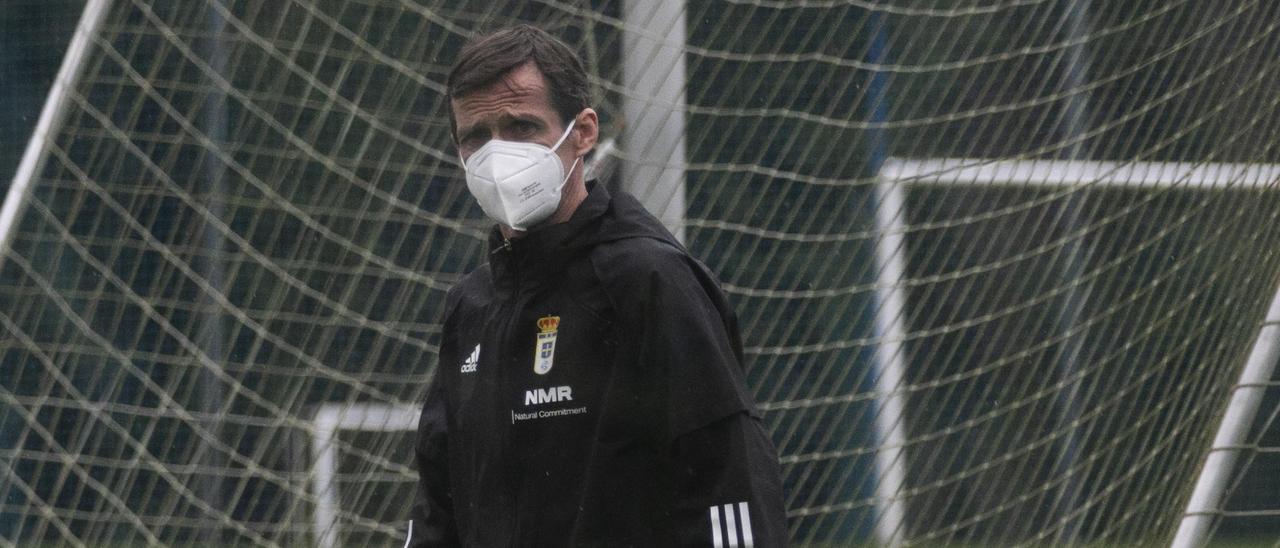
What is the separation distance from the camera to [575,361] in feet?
6.85

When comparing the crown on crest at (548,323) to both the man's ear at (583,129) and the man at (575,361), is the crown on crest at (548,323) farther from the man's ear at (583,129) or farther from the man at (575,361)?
the man's ear at (583,129)

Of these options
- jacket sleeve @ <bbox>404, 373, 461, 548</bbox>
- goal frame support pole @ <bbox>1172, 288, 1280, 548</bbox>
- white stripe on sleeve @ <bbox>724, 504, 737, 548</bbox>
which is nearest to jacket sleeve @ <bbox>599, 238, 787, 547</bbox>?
white stripe on sleeve @ <bbox>724, 504, 737, 548</bbox>

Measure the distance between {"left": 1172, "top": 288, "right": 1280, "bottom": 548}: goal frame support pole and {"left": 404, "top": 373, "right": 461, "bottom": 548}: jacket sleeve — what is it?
202cm

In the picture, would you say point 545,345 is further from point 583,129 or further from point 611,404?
point 583,129

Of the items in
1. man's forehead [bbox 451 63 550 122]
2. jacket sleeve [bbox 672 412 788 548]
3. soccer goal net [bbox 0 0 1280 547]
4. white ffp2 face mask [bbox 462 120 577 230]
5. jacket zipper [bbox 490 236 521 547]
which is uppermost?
soccer goal net [bbox 0 0 1280 547]

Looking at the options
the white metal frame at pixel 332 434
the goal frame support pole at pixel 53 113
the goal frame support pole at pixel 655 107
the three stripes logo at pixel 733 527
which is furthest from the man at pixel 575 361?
the white metal frame at pixel 332 434

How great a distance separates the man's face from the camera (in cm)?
223

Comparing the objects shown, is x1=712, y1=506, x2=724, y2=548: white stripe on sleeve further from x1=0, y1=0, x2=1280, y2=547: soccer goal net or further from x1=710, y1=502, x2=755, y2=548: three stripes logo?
x1=0, y1=0, x2=1280, y2=547: soccer goal net

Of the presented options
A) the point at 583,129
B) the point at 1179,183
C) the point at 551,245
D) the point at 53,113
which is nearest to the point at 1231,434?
the point at 1179,183

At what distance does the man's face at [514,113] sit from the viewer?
7.31ft

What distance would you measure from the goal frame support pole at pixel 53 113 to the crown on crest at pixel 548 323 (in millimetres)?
2397

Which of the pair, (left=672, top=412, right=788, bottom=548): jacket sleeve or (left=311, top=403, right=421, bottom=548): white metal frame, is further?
(left=311, top=403, right=421, bottom=548): white metal frame

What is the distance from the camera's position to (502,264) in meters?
2.23

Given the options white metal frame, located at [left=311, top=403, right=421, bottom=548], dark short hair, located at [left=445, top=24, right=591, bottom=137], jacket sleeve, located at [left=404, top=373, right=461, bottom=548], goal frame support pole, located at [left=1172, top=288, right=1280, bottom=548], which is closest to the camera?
dark short hair, located at [left=445, top=24, right=591, bottom=137]
